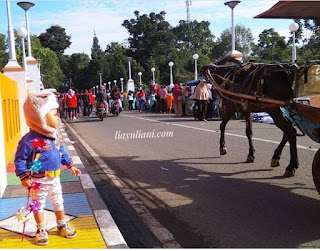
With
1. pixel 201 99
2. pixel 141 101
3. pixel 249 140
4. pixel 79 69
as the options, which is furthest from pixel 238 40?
pixel 249 140

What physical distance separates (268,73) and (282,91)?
0.36 meters

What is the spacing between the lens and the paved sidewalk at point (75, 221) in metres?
3.95

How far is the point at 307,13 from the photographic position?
17.7 feet

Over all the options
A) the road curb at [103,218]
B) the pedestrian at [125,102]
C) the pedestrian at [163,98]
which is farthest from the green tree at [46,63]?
the road curb at [103,218]

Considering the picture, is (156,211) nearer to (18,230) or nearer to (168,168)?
(18,230)

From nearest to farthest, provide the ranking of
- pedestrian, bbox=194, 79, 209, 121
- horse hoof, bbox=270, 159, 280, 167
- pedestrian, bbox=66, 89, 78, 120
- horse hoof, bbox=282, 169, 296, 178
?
horse hoof, bbox=282, 169, 296, 178 → horse hoof, bbox=270, 159, 280, 167 → pedestrian, bbox=194, 79, 209, 121 → pedestrian, bbox=66, 89, 78, 120

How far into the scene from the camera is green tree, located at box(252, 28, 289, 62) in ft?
164

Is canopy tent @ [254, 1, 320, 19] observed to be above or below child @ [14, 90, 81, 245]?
above

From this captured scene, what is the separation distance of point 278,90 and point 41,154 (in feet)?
11.6

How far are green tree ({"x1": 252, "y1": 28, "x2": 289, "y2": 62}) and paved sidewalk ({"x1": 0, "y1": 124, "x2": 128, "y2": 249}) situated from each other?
42.4m

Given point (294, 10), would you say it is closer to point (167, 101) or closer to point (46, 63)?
point (167, 101)

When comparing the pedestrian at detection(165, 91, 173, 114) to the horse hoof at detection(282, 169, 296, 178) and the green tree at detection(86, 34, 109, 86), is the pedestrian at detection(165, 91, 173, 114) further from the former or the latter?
the green tree at detection(86, 34, 109, 86)

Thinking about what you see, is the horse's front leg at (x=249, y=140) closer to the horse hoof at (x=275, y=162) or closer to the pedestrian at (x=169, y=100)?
the horse hoof at (x=275, y=162)

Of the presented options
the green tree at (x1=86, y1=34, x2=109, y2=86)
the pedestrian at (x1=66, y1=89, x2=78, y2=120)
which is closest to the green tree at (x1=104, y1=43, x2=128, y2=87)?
the green tree at (x1=86, y1=34, x2=109, y2=86)
